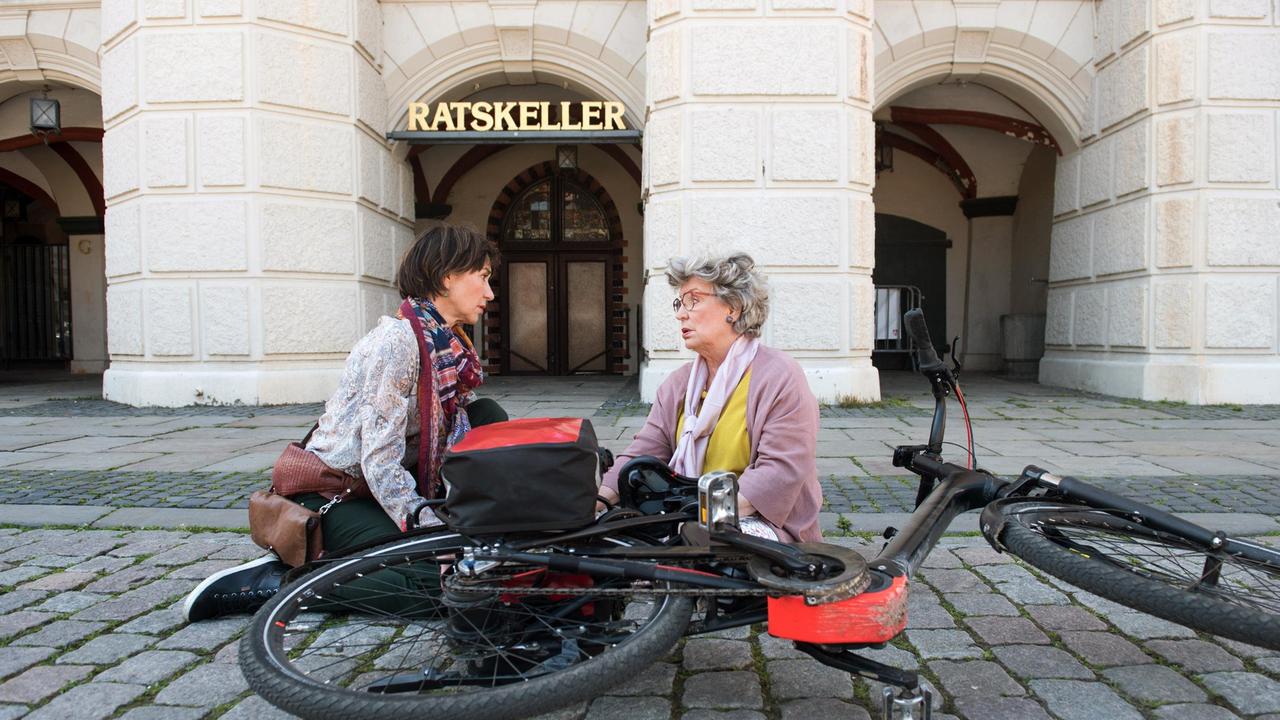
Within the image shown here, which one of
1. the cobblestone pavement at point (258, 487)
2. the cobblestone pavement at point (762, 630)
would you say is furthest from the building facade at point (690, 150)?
the cobblestone pavement at point (258, 487)

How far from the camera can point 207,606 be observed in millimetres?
2607

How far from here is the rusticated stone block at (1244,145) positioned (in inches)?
313

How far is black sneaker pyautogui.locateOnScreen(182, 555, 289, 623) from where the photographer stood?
2602 millimetres

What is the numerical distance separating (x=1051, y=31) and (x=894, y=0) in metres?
1.75

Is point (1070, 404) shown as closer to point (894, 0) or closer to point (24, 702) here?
point (894, 0)

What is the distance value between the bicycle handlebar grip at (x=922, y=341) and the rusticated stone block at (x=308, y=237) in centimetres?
737

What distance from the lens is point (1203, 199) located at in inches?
315

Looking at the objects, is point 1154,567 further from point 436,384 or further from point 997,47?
point 997,47

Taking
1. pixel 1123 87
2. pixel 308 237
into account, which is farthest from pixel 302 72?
pixel 1123 87

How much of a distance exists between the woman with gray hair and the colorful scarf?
2.07 feet

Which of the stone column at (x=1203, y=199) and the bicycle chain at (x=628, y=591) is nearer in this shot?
the bicycle chain at (x=628, y=591)

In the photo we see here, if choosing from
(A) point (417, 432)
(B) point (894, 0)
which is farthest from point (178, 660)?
(B) point (894, 0)

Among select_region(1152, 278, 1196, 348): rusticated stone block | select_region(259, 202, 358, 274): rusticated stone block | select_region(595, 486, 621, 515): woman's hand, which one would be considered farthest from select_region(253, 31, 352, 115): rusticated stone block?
select_region(1152, 278, 1196, 348): rusticated stone block

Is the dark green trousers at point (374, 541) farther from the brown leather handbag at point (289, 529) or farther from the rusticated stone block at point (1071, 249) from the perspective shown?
the rusticated stone block at point (1071, 249)
